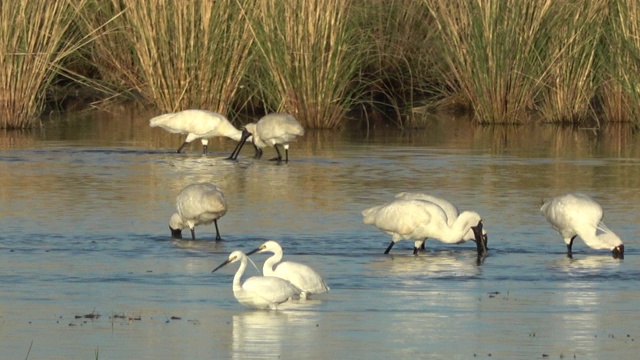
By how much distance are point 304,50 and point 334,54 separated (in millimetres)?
448

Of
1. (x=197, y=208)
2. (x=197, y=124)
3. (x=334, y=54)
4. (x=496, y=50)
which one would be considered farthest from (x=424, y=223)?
(x=496, y=50)

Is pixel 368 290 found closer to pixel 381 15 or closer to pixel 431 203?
pixel 431 203

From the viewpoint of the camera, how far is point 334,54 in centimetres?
2311

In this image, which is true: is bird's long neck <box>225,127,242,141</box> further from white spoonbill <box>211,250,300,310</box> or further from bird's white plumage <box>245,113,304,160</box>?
white spoonbill <box>211,250,300,310</box>

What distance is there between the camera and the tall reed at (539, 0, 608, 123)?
955 inches

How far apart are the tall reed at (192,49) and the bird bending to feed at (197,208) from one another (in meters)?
10.5

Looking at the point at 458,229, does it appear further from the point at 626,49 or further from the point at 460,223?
the point at 626,49

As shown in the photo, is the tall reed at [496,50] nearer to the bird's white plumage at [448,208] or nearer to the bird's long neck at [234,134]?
the bird's long neck at [234,134]

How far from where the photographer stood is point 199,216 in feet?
41.4

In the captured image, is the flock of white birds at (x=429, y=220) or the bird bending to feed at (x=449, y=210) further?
the bird bending to feed at (x=449, y=210)

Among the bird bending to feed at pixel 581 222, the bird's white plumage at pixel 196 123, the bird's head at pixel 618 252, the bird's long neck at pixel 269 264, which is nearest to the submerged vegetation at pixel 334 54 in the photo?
the bird's white plumage at pixel 196 123

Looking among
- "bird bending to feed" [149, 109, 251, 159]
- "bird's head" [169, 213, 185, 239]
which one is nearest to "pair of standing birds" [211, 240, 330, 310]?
"bird's head" [169, 213, 185, 239]

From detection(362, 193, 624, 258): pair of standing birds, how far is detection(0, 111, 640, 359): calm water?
16 centimetres

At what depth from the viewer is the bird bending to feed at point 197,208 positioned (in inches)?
494
